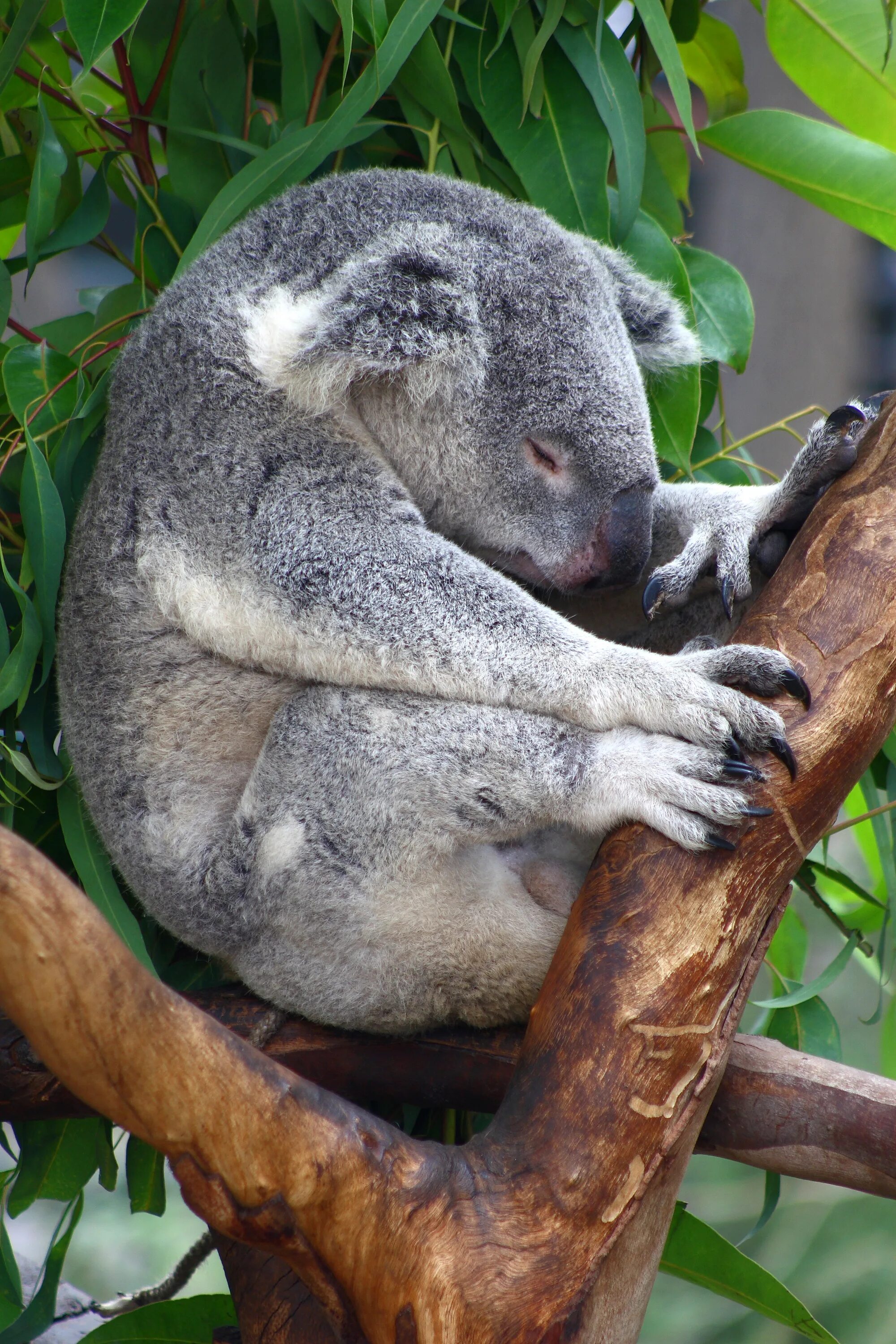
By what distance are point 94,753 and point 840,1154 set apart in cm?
117

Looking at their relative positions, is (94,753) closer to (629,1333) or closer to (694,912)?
(694,912)

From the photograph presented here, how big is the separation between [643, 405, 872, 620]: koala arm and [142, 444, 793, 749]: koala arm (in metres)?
0.18

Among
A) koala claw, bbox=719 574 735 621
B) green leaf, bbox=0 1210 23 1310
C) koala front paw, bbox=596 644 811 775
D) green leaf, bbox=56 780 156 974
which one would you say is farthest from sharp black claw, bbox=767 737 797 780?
green leaf, bbox=0 1210 23 1310

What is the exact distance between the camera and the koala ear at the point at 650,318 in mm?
1823

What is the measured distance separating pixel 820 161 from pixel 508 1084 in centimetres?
169

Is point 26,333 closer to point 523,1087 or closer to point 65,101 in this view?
point 65,101

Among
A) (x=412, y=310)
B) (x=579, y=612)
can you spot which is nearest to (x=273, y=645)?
(x=412, y=310)

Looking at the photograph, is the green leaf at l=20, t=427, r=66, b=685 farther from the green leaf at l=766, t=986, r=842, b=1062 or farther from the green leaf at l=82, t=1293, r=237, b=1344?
the green leaf at l=766, t=986, r=842, b=1062

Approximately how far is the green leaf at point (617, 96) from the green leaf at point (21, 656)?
3.85 feet

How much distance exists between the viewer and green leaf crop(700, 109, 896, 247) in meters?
1.96

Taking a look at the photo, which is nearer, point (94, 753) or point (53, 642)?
point (94, 753)

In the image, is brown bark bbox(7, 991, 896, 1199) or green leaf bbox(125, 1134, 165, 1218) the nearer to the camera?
brown bark bbox(7, 991, 896, 1199)

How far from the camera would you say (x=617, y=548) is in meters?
1.65

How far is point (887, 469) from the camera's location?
1.48m
